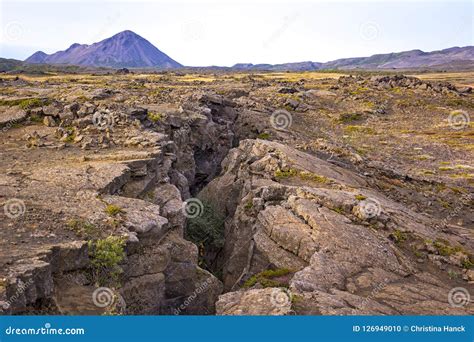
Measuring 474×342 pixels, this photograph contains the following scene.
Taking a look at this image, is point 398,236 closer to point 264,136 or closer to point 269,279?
point 269,279

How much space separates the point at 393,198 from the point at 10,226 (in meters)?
25.6

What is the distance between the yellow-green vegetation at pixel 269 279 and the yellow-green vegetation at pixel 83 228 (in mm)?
7055

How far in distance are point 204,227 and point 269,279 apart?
10835 mm

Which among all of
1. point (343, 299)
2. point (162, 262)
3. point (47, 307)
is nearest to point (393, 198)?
point (343, 299)

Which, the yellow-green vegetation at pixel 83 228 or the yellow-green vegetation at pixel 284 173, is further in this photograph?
the yellow-green vegetation at pixel 284 173

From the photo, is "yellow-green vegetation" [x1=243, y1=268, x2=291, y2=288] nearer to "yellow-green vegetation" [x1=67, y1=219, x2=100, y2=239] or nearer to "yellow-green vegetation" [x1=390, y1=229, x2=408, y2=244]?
"yellow-green vegetation" [x1=390, y1=229, x2=408, y2=244]

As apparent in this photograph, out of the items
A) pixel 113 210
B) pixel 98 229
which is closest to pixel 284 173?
pixel 113 210

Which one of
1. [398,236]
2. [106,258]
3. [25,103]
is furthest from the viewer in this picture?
[25,103]

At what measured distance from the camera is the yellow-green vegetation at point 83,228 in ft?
53.8

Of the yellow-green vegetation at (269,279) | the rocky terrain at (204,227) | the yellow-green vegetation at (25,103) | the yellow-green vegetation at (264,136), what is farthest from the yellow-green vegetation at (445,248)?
the yellow-green vegetation at (25,103)

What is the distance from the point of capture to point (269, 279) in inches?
711

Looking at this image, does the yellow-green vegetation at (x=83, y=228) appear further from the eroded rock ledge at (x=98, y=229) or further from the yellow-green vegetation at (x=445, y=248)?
the yellow-green vegetation at (x=445, y=248)

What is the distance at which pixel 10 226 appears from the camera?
53.1ft

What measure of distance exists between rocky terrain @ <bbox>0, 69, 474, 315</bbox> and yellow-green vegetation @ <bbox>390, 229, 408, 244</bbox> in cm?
7
